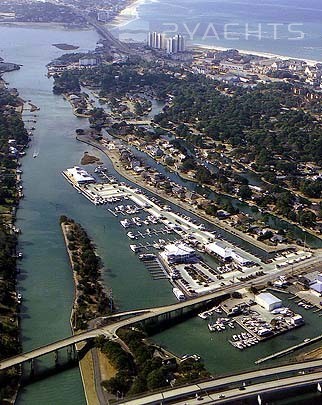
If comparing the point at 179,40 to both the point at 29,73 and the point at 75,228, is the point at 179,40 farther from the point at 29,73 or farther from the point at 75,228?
the point at 75,228

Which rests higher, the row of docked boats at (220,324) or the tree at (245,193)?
the tree at (245,193)

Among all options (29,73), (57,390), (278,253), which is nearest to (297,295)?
(278,253)

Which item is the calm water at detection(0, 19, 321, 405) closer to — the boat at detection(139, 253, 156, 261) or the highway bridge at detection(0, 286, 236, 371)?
the boat at detection(139, 253, 156, 261)

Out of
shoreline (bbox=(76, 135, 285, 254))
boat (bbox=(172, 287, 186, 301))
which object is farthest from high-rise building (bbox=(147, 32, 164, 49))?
boat (bbox=(172, 287, 186, 301))

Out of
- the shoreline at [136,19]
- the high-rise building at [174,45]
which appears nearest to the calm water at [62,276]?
the high-rise building at [174,45]

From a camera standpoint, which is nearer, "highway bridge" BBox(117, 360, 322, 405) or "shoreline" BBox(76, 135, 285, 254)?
"highway bridge" BBox(117, 360, 322, 405)

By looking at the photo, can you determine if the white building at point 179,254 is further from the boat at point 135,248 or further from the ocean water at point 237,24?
the ocean water at point 237,24
